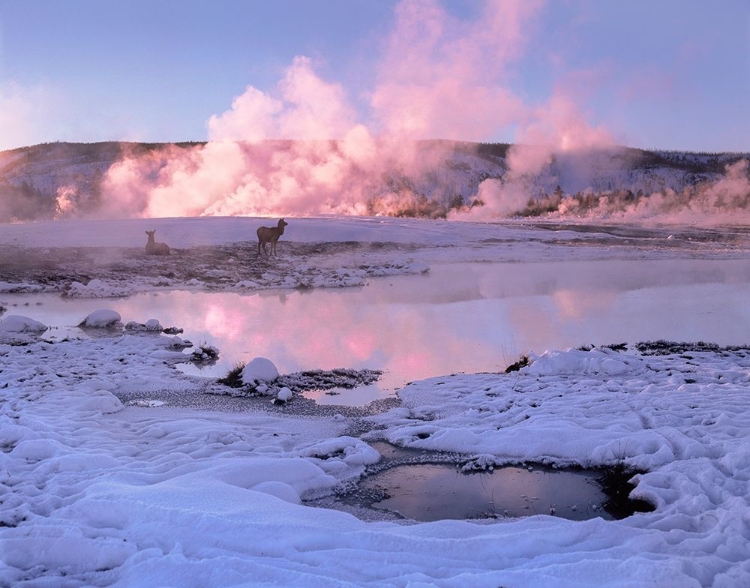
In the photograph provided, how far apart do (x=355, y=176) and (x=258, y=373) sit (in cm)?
5574

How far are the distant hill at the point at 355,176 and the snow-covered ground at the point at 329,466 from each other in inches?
1550

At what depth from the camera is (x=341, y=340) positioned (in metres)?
9.94

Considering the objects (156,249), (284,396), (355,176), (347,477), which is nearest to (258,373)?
(284,396)

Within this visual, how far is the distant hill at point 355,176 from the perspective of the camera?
52312 mm

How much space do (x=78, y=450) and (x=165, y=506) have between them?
1727 mm

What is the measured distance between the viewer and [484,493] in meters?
4.74

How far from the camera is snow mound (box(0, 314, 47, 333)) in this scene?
34.3 feet

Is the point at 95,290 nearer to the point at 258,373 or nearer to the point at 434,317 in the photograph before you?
the point at 434,317

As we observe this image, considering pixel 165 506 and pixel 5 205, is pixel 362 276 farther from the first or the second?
pixel 5 205

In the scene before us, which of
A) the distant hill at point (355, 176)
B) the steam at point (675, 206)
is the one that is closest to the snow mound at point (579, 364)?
the distant hill at point (355, 176)

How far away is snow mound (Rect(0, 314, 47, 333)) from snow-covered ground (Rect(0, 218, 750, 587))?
3 cm

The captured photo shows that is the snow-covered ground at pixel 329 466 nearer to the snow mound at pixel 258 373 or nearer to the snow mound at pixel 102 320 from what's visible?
the snow mound at pixel 258 373

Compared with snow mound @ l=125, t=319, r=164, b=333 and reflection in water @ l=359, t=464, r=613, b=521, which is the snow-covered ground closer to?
reflection in water @ l=359, t=464, r=613, b=521

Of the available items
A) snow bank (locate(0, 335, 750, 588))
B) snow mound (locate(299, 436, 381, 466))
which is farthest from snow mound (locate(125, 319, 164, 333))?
snow mound (locate(299, 436, 381, 466))
